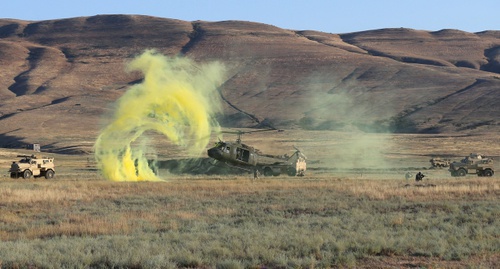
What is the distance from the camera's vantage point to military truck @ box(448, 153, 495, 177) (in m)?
48.7

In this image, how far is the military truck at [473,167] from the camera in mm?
48688

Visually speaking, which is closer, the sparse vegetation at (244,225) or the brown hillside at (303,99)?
the sparse vegetation at (244,225)

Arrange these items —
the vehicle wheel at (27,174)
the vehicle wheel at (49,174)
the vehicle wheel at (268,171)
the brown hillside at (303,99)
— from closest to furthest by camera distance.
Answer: the vehicle wheel at (27,174) < the vehicle wheel at (49,174) < the vehicle wheel at (268,171) < the brown hillside at (303,99)

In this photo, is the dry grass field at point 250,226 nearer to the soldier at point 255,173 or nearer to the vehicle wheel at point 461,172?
the soldier at point 255,173

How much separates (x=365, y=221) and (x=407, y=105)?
126944mm

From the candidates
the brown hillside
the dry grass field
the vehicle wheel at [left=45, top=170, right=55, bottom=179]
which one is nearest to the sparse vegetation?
the dry grass field

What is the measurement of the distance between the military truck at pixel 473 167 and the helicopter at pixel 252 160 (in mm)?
12125

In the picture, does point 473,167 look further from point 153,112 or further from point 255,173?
point 153,112

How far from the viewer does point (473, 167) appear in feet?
160

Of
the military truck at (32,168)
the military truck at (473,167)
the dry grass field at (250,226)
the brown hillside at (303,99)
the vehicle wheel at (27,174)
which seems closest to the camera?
the dry grass field at (250,226)

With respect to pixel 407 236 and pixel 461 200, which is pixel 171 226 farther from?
pixel 461 200

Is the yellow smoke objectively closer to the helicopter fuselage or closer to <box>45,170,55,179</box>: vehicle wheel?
the helicopter fuselage

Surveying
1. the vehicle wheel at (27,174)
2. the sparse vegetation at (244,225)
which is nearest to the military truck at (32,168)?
the vehicle wheel at (27,174)

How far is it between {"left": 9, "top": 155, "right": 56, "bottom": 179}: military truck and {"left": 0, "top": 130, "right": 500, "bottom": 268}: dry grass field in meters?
9.94
